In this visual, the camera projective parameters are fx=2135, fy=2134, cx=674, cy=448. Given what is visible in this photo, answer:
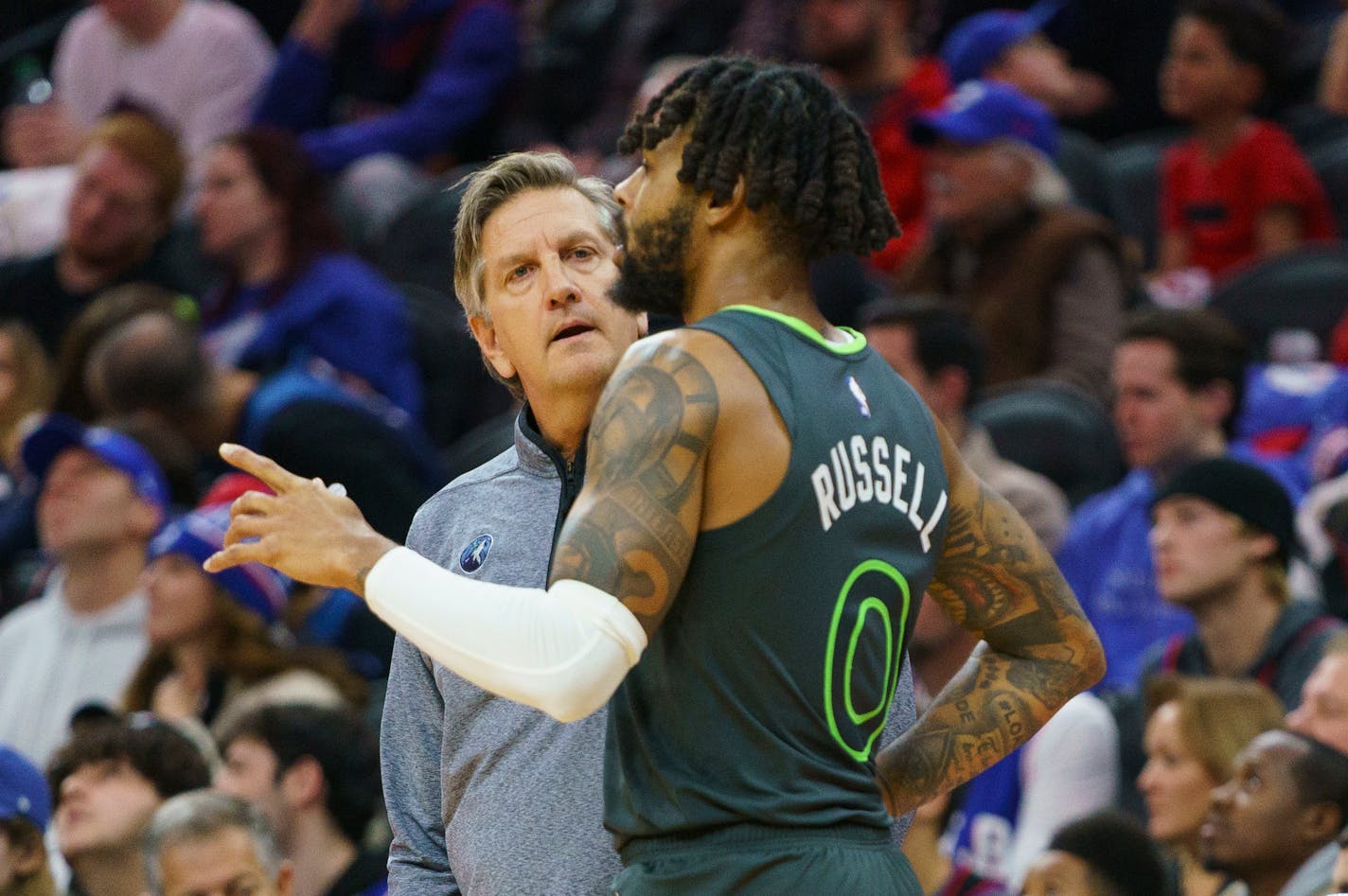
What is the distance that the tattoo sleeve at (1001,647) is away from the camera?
8.58 feet

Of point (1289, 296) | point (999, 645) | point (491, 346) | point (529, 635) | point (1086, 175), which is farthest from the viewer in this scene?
point (1086, 175)

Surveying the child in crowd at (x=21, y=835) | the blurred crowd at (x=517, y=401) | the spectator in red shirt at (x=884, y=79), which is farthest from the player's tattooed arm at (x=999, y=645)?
the spectator in red shirt at (x=884, y=79)

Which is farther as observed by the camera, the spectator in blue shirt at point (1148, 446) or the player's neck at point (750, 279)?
the spectator in blue shirt at point (1148, 446)

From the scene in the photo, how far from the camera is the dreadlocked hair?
2367 mm

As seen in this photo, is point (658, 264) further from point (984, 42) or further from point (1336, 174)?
point (984, 42)

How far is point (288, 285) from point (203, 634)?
2.08m

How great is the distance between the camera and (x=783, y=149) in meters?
2.37

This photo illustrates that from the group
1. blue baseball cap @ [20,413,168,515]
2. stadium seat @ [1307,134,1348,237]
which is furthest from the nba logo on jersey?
stadium seat @ [1307,134,1348,237]

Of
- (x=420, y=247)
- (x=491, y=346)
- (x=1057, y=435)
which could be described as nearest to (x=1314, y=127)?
(x=1057, y=435)

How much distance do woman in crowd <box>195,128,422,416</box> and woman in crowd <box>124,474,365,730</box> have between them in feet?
4.63

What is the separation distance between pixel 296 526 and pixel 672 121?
62 cm

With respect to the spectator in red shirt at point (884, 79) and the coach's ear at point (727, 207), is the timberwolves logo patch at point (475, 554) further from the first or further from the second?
the spectator in red shirt at point (884, 79)

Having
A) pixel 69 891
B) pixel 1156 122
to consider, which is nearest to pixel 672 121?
pixel 69 891

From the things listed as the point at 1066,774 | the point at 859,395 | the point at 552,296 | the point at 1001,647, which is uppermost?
the point at 859,395
